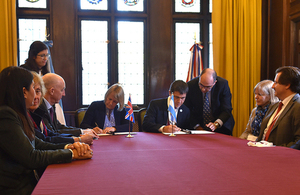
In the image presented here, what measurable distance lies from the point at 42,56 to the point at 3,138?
8.57ft

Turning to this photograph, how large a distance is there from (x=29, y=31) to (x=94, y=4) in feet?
5.04

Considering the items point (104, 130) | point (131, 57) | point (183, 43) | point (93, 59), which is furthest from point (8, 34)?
point (183, 43)

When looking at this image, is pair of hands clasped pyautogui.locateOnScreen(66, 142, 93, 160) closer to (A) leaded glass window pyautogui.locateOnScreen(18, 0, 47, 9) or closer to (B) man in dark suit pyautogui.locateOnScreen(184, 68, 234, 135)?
(B) man in dark suit pyautogui.locateOnScreen(184, 68, 234, 135)

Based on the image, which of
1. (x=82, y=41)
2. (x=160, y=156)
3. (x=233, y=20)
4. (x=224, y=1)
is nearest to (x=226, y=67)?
(x=233, y=20)

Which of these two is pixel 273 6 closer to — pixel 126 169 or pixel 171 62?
pixel 171 62

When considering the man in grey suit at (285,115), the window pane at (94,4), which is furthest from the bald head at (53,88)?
the window pane at (94,4)

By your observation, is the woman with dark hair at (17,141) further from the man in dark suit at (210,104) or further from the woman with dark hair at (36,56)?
the man in dark suit at (210,104)

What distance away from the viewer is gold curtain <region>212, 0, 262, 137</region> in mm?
5906

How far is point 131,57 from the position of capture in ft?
21.0

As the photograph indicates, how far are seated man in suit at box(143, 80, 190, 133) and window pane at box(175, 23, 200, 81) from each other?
8.83 ft

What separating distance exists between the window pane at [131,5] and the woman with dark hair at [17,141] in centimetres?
500

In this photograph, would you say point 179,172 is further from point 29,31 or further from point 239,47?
point 29,31

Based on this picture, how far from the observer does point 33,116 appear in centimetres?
228

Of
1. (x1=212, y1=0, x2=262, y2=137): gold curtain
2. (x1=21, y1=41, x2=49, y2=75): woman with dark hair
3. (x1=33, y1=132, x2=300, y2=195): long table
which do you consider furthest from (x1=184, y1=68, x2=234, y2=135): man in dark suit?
(x1=21, y1=41, x2=49, y2=75): woman with dark hair
